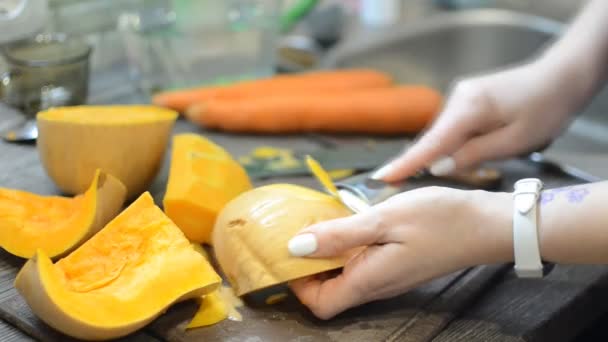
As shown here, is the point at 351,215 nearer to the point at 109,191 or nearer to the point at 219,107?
the point at 109,191

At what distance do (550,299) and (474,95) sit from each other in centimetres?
28

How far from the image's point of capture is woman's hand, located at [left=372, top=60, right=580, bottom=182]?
991mm

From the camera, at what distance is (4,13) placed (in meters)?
1.21

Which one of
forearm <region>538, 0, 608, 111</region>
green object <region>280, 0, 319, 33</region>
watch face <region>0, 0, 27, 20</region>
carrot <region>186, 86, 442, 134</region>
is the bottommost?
carrot <region>186, 86, 442, 134</region>

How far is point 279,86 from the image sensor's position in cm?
133

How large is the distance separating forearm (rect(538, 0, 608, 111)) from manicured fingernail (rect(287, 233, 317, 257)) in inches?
17.6

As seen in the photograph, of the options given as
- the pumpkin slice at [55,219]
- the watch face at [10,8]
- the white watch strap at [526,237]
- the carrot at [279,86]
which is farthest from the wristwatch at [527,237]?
the watch face at [10,8]

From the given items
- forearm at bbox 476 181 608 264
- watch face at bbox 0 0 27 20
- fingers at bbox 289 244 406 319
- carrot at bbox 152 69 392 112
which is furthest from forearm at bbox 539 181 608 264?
watch face at bbox 0 0 27 20

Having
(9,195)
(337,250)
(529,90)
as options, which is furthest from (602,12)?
(9,195)

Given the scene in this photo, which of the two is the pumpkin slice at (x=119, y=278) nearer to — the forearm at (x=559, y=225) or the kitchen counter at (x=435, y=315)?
the kitchen counter at (x=435, y=315)

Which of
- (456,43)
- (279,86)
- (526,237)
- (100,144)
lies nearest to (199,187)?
(100,144)

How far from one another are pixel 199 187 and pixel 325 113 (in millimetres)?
389

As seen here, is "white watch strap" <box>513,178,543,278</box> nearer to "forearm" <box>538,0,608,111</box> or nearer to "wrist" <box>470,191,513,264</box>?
"wrist" <box>470,191,513,264</box>

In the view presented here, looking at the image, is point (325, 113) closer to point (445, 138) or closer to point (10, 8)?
point (445, 138)
